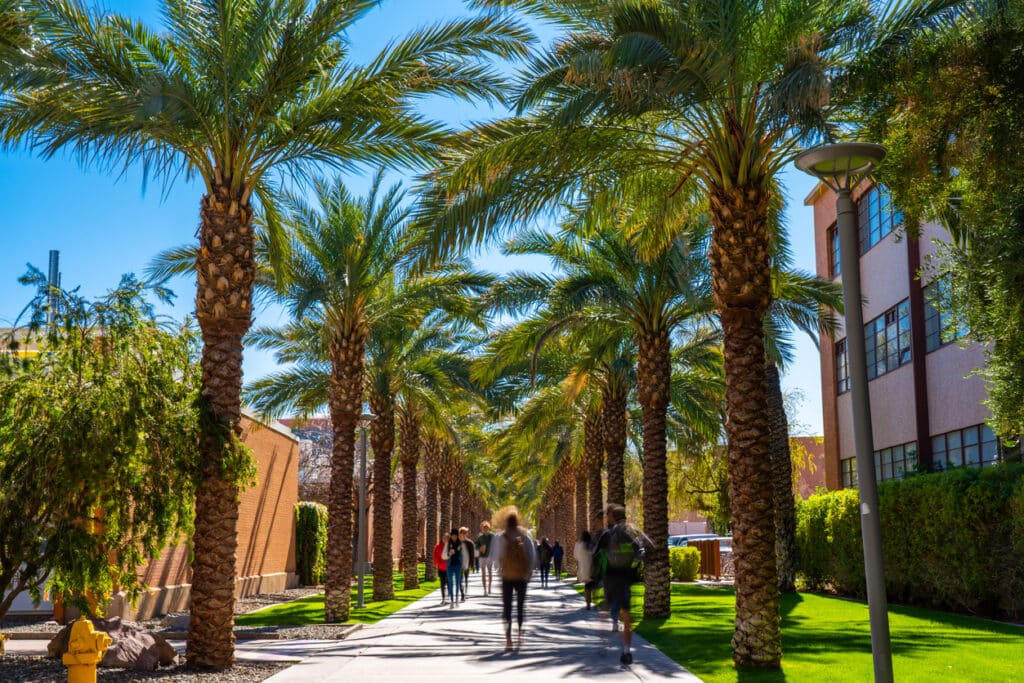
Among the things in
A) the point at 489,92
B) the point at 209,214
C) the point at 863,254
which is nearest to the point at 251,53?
the point at 209,214

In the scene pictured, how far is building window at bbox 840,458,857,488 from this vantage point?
31.7 meters

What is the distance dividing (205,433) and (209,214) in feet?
9.66

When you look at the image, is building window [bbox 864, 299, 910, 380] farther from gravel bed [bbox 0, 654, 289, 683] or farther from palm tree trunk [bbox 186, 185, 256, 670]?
gravel bed [bbox 0, 654, 289, 683]

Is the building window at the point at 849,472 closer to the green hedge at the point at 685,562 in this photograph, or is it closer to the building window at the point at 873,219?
the green hedge at the point at 685,562

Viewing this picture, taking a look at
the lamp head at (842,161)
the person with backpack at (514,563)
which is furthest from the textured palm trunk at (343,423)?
the lamp head at (842,161)

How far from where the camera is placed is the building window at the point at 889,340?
1073 inches

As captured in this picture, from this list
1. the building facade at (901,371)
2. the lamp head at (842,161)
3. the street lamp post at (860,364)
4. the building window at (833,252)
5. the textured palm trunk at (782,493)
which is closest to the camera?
the street lamp post at (860,364)

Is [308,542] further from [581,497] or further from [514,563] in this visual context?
[514,563]

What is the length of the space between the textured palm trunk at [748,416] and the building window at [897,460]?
15.3m

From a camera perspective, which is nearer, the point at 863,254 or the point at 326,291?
the point at 326,291

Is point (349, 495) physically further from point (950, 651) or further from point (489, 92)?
point (950, 651)

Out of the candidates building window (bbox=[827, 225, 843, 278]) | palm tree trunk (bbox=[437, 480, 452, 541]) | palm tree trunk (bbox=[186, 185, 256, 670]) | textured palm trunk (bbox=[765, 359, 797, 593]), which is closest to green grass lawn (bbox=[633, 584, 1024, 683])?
textured palm trunk (bbox=[765, 359, 797, 593])

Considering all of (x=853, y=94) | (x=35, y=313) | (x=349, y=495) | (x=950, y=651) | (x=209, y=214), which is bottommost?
(x=950, y=651)

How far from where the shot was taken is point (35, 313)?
11.1 m
